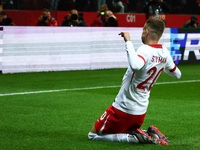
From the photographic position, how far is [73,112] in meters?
8.73

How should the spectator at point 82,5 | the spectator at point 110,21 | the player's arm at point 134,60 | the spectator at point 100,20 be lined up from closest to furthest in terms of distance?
the player's arm at point 134,60 → the spectator at point 110,21 → the spectator at point 100,20 → the spectator at point 82,5

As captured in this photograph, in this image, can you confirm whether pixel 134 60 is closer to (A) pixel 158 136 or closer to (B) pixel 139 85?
(B) pixel 139 85

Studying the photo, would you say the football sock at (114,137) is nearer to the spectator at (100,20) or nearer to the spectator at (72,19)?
the spectator at (72,19)

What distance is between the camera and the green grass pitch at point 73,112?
6.30m

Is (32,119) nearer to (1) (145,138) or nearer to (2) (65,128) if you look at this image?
(2) (65,128)

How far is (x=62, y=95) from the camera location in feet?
35.9

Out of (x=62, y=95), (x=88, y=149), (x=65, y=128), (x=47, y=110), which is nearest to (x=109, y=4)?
(x=62, y=95)

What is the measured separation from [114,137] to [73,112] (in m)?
2.44

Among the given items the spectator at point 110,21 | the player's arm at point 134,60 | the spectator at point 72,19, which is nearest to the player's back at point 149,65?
the player's arm at point 134,60

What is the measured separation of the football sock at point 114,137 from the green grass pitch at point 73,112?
7 cm

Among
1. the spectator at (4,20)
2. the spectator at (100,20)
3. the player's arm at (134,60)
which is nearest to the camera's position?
the player's arm at (134,60)

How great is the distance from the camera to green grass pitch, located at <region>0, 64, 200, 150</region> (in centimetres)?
630

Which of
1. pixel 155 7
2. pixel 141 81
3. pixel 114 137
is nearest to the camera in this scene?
pixel 141 81

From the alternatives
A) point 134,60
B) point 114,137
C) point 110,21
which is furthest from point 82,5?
point 134,60
